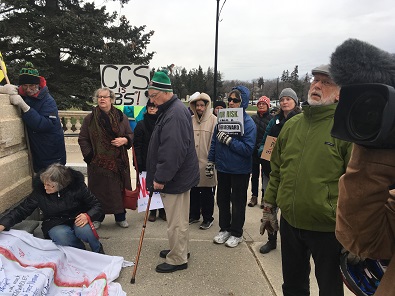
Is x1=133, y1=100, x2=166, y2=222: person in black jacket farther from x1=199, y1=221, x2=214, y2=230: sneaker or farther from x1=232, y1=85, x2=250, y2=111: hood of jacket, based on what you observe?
x1=232, y1=85, x2=250, y2=111: hood of jacket

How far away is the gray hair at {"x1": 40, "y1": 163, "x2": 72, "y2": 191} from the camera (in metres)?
2.96

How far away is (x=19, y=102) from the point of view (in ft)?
10.7

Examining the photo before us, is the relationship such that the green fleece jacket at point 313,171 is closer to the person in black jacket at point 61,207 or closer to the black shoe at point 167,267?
the black shoe at point 167,267

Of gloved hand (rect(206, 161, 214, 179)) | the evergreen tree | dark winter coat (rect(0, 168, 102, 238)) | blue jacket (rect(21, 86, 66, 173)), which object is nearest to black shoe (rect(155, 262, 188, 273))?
dark winter coat (rect(0, 168, 102, 238))

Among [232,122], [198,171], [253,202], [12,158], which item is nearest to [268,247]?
[198,171]

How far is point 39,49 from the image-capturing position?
12750 mm

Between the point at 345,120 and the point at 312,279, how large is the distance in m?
2.58

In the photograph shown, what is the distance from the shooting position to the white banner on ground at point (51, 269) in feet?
7.80

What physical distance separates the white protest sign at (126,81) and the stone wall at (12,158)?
192 cm

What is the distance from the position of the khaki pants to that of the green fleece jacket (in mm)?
1189

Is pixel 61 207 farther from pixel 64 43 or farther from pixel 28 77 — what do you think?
pixel 64 43

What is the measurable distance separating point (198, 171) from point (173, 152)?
0.52 m

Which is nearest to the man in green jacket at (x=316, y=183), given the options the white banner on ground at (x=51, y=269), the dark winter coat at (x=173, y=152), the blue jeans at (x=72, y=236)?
the dark winter coat at (x=173, y=152)

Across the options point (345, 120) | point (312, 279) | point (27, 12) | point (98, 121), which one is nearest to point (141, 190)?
point (98, 121)
